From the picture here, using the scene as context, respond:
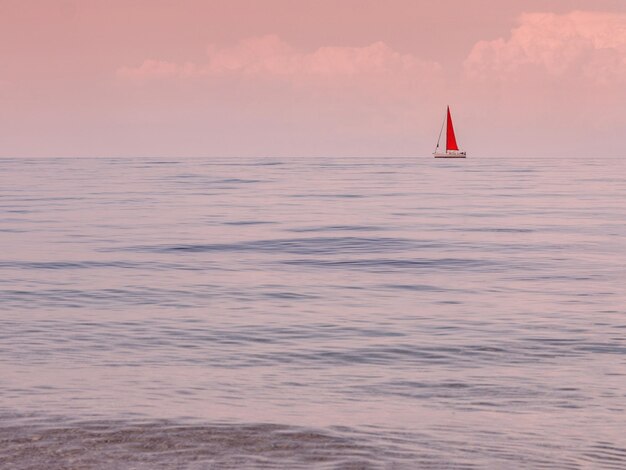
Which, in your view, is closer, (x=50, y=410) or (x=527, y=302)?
(x=50, y=410)

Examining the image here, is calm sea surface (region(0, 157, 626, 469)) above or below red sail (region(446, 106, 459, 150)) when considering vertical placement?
below

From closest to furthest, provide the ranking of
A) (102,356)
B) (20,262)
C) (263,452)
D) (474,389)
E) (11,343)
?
(263,452), (474,389), (102,356), (11,343), (20,262)

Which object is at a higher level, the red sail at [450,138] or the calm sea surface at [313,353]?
the red sail at [450,138]

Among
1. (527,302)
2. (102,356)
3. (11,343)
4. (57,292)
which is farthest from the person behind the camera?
(57,292)

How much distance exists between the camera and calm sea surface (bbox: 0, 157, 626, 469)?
7.03 m

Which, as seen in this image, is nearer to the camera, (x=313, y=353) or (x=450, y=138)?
(x=313, y=353)

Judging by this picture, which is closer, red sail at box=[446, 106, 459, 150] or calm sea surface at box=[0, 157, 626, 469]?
calm sea surface at box=[0, 157, 626, 469]

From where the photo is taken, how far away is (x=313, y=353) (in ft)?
34.8

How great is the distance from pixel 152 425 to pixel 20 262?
44.5 ft

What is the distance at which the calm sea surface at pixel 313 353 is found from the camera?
23.1 feet

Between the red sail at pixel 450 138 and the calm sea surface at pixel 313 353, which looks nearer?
the calm sea surface at pixel 313 353

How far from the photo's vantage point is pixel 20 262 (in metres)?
20.2

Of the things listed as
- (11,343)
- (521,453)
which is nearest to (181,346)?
(11,343)

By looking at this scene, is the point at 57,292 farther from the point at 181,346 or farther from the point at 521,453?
the point at 521,453
